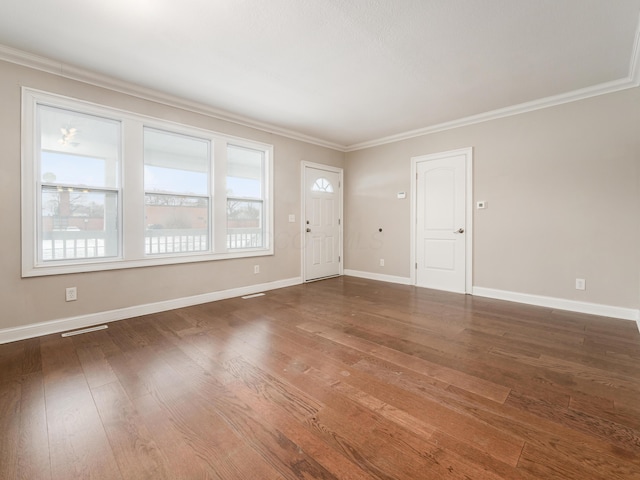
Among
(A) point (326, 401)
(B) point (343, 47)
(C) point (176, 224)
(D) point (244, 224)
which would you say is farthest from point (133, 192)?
(A) point (326, 401)

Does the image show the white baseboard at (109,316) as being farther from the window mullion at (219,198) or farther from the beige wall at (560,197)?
the beige wall at (560,197)

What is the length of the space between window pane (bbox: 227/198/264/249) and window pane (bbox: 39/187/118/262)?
1427 millimetres

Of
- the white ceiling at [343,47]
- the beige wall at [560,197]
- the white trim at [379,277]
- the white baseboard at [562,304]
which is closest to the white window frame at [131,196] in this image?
the white ceiling at [343,47]

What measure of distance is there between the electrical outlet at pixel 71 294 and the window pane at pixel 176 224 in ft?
2.54

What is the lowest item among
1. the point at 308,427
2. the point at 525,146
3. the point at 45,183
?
the point at 308,427

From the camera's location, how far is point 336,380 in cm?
203

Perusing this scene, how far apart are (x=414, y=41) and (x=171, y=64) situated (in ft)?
7.51

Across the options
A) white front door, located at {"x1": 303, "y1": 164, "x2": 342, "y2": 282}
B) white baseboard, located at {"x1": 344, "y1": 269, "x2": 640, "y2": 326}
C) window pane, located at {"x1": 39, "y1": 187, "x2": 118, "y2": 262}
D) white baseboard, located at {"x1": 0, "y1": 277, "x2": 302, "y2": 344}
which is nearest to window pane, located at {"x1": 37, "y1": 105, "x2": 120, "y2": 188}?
window pane, located at {"x1": 39, "y1": 187, "x2": 118, "y2": 262}

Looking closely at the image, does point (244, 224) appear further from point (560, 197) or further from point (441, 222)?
point (560, 197)

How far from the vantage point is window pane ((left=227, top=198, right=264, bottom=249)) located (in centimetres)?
435

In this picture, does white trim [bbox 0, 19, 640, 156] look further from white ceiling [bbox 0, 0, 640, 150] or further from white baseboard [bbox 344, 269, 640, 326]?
white baseboard [bbox 344, 269, 640, 326]

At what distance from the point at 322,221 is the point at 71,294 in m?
3.80

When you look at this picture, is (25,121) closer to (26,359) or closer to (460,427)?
(26,359)

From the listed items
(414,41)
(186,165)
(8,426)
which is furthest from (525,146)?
(8,426)
